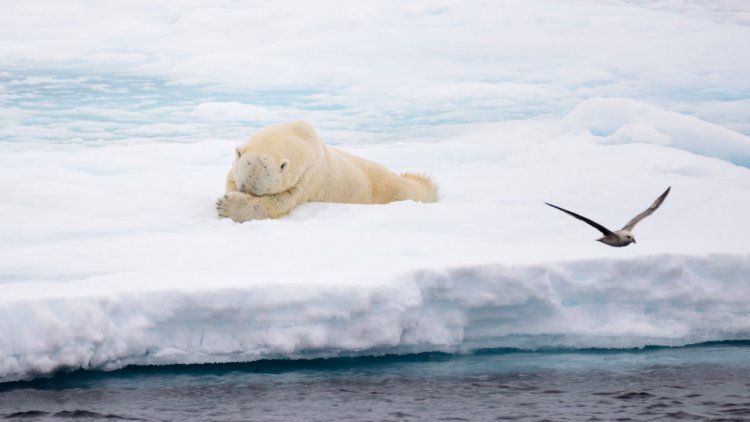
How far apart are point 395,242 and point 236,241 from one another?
85 cm

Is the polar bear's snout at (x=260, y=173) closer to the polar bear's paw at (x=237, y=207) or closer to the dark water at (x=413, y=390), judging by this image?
the polar bear's paw at (x=237, y=207)

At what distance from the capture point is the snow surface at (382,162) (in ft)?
15.0

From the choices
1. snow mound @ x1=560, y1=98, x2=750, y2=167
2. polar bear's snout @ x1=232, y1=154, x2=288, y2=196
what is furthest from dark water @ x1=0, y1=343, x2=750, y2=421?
snow mound @ x1=560, y1=98, x2=750, y2=167

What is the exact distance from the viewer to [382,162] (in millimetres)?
10289

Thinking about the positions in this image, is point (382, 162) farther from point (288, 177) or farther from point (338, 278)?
point (338, 278)

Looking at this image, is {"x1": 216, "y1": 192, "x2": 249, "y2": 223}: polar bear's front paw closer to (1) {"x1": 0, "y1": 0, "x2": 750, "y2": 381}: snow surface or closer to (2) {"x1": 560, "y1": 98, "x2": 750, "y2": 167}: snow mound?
(1) {"x1": 0, "y1": 0, "x2": 750, "y2": 381}: snow surface

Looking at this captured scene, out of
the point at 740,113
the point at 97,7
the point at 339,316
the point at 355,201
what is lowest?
the point at 339,316

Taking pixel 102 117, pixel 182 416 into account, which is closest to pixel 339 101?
pixel 102 117

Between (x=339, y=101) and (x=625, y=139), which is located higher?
(x=339, y=101)

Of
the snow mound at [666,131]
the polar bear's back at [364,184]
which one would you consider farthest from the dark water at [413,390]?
the snow mound at [666,131]

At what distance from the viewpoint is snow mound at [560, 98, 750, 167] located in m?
10.3

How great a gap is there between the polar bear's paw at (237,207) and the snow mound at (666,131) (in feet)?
16.7

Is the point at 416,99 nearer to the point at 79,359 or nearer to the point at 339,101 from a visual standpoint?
the point at 339,101

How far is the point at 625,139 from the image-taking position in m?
10.5
